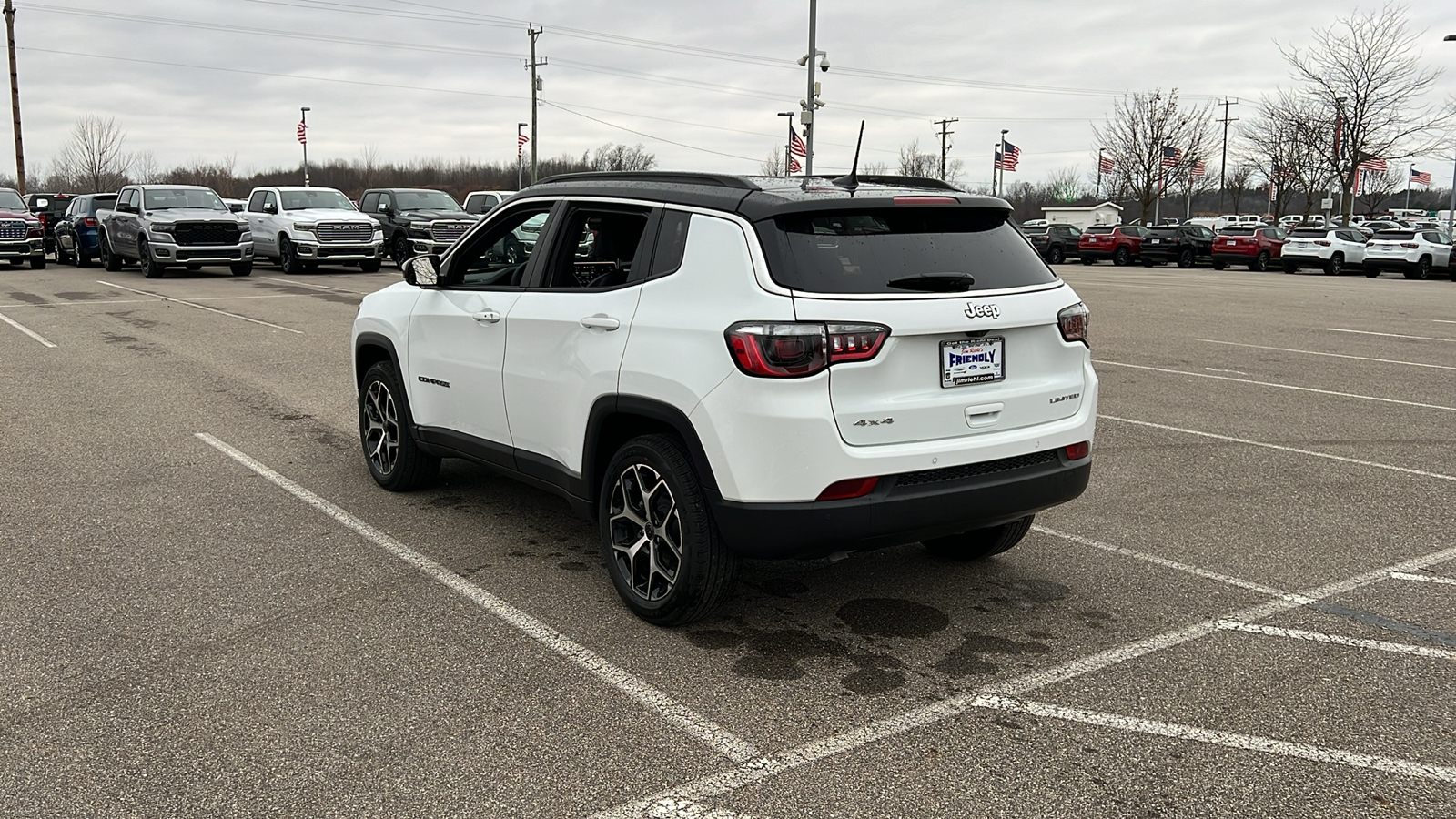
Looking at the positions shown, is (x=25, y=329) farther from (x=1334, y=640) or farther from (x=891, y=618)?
(x=1334, y=640)

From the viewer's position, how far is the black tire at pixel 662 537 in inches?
170

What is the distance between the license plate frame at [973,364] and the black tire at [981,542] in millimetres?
1095

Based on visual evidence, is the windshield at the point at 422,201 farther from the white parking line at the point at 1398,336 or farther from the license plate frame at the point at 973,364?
the license plate frame at the point at 973,364

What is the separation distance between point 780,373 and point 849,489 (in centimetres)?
48

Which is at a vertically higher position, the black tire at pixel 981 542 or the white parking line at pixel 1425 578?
the black tire at pixel 981 542

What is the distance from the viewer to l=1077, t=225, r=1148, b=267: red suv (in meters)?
41.7

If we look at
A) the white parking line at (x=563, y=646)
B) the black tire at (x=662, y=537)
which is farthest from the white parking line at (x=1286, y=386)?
the white parking line at (x=563, y=646)

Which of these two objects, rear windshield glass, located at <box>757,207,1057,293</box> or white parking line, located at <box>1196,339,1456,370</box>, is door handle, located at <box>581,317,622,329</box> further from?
white parking line, located at <box>1196,339,1456,370</box>

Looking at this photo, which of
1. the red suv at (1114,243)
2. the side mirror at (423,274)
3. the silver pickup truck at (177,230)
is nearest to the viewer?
the side mirror at (423,274)

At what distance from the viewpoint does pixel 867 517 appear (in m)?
4.09

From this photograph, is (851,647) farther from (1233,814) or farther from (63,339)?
(63,339)

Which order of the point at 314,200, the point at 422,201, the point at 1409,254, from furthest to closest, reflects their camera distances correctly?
the point at 1409,254
the point at 422,201
the point at 314,200

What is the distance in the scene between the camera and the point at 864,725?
3.72 m

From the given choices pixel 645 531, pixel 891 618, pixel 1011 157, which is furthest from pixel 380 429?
pixel 1011 157
